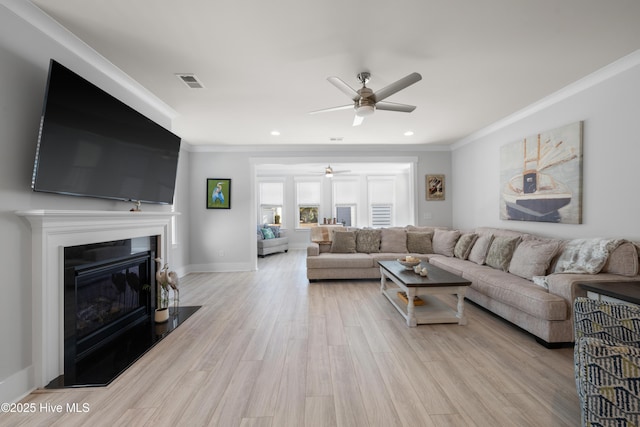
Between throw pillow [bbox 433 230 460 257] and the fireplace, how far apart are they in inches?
177

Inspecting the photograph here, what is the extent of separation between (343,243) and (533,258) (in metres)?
2.91

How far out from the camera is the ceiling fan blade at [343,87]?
2.37 m

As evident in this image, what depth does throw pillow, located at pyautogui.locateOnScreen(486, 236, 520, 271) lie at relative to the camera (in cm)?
344

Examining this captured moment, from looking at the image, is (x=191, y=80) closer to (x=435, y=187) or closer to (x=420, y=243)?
(x=420, y=243)

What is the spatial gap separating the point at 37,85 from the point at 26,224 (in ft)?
3.25

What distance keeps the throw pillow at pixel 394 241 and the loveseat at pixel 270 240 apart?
348cm

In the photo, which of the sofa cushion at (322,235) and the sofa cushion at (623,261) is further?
the sofa cushion at (322,235)

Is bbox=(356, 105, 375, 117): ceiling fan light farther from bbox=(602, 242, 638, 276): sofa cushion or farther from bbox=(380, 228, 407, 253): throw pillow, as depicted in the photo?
bbox=(380, 228, 407, 253): throw pillow

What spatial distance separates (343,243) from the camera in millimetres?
5191

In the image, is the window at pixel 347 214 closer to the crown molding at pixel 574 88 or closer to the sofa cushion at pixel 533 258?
the crown molding at pixel 574 88

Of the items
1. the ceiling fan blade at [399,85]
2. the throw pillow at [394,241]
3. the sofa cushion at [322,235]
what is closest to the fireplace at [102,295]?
the ceiling fan blade at [399,85]

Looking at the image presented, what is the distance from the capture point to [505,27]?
81.5 inches

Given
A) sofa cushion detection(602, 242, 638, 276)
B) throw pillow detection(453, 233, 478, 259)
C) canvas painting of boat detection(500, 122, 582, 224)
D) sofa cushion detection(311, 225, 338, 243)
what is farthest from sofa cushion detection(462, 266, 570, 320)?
sofa cushion detection(311, 225, 338, 243)

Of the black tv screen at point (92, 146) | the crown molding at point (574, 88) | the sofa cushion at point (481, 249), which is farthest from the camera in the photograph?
the sofa cushion at point (481, 249)
